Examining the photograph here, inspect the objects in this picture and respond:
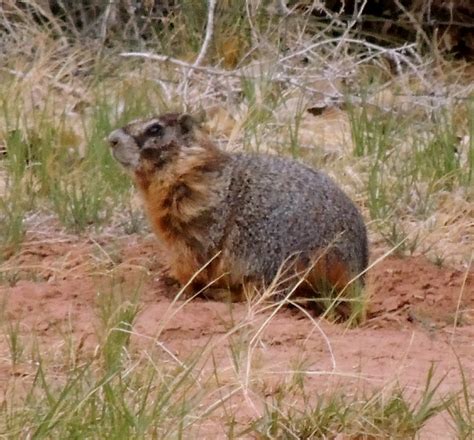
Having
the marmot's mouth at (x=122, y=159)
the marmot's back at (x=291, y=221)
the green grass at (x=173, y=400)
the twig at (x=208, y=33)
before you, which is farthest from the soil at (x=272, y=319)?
the twig at (x=208, y=33)

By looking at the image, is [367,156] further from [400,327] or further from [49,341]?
[49,341]

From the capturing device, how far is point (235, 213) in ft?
16.5

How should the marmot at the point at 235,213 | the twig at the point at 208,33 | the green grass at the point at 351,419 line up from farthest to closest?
the twig at the point at 208,33, the marmot at the point at 235,213, the green grass at the point at 351,419

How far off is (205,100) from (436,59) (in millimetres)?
1716

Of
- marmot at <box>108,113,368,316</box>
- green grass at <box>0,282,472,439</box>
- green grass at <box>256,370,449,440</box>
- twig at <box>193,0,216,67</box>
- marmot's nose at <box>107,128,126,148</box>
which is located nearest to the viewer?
green grass at <box>0,282,472,439</box>

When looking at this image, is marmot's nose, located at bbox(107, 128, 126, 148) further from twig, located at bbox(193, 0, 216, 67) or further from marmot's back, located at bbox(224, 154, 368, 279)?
twig, located at bbox(193, 0, 216, 67)

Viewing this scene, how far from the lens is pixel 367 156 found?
634 centimetres

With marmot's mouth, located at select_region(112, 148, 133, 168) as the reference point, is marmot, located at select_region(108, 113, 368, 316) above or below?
below

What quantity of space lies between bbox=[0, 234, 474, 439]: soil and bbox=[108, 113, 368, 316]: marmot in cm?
15

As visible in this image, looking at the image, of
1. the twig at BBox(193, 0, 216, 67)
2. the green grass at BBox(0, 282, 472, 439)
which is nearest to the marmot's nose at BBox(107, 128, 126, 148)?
the green grass at BBox(0, 282, 472, 439)

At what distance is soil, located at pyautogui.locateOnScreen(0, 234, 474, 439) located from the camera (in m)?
3.83

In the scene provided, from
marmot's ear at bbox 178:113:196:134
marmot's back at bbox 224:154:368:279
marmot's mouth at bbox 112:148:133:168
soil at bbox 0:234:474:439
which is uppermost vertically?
marmot's ear at bbox 178:113:196:134

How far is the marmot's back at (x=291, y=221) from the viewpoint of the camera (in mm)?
4879

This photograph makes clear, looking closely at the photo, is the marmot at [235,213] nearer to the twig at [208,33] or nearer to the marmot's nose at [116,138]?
the marmot's nose at [116,138]
